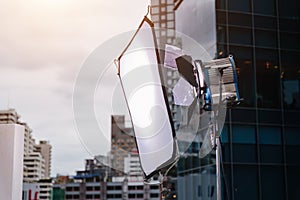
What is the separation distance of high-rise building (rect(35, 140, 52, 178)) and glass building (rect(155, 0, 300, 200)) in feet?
5.96

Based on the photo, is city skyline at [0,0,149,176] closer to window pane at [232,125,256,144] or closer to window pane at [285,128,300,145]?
window pane at [232,125,256,144]

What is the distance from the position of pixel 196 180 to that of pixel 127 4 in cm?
237

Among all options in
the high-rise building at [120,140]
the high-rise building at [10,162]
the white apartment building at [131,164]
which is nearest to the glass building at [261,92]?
the white apartment building at [131,164]

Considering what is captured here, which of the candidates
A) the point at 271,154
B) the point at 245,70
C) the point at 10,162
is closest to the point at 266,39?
the point at 245,70

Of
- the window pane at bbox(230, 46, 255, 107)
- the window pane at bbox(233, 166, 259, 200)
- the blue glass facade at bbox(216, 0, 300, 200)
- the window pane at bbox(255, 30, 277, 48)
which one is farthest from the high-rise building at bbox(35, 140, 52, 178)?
the window pane at bbox(255, 30, 277, 48)

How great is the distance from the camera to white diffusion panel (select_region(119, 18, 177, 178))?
2.31 meters

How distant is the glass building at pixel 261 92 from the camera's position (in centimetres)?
500

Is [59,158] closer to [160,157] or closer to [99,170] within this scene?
[99,170]

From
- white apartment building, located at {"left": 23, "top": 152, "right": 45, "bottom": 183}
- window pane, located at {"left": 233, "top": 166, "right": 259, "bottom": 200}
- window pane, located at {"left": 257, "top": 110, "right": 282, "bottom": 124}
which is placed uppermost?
window pane, located at {"left": 257, "top": 110, "right": 282, "bottom": 124}

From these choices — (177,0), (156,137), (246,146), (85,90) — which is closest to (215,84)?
(156,137)

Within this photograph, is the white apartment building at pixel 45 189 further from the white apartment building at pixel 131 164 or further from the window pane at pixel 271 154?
the window pane at pixel 271 154

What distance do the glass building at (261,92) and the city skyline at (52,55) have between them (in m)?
1.38

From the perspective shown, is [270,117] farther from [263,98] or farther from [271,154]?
[271,154]

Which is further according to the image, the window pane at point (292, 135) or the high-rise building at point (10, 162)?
the window pane at point (292, 135)
